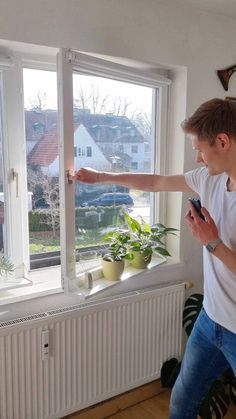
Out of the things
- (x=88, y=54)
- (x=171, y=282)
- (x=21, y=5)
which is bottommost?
(x=171, y=282)

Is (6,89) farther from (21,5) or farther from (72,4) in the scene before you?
(72,4)

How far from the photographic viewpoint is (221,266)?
1.32m

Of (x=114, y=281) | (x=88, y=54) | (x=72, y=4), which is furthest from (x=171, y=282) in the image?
(x=72, y=4)

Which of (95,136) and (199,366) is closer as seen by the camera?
(199,366)

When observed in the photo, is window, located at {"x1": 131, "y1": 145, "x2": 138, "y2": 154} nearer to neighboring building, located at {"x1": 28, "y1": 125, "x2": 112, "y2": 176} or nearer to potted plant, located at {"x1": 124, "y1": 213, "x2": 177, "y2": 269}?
neighboring building, located at {"x1": 28, "y1": 125, "x2": 112, "y2": 176}

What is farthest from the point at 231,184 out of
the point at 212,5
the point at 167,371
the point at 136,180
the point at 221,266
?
the point at 167,371

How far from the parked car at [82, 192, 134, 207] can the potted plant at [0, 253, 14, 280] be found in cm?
47

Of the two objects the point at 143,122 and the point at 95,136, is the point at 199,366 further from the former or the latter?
the point at 143,122

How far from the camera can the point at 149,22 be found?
1917 mm

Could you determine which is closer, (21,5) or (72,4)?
(21,5)

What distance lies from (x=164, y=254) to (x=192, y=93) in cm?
92

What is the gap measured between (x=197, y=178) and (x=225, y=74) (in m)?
0.98

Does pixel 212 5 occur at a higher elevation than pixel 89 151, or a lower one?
higher

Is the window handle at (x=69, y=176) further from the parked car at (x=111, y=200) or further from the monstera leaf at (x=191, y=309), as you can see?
the monstera leaf at (x=191, y=309)
